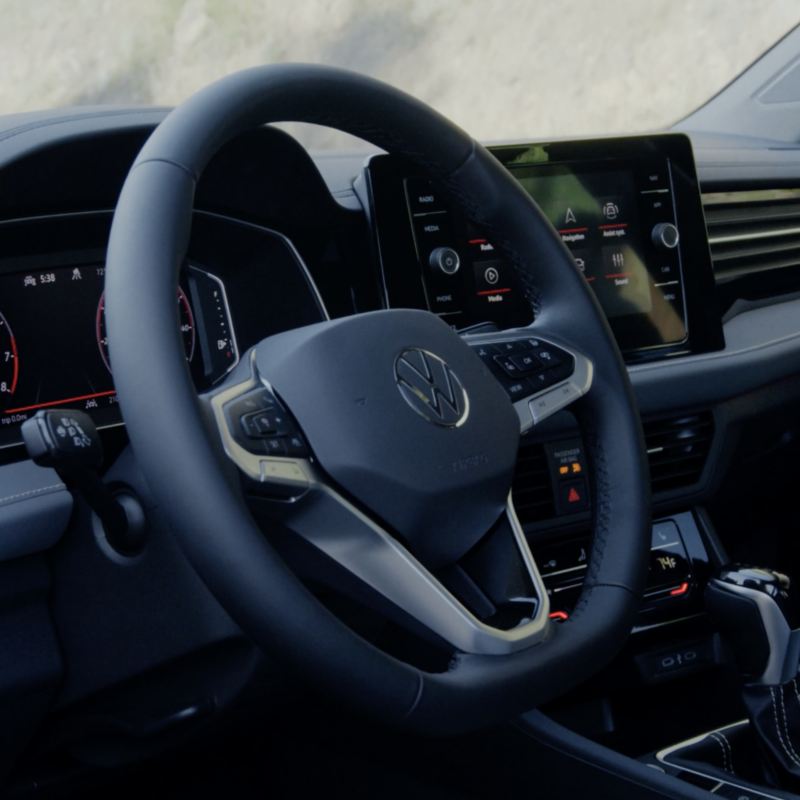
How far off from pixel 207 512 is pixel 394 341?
268 millimetres

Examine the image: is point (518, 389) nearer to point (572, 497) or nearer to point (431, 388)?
point (431, 388)

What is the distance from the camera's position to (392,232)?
158 cm

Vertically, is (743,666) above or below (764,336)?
below

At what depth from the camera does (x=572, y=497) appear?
1.68 meters

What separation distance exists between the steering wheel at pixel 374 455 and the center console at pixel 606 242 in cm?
33

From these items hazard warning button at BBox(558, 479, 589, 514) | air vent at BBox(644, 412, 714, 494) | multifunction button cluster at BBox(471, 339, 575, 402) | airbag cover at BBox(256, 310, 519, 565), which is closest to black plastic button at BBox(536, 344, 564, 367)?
multifunction button cluster at BBox(471, 339, 575, 402)

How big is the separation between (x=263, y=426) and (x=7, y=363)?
40 centimetres

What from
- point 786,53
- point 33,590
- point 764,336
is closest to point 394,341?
point 33,590

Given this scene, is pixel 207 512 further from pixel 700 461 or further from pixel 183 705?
pixel 700 461

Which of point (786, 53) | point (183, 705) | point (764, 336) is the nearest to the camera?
point (183, 705)

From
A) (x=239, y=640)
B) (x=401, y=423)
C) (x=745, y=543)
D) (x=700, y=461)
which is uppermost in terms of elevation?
(x=401, y=423)

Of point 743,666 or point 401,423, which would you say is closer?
point 401,423

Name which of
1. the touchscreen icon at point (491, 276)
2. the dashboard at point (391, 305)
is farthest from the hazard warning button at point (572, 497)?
the touchscreen icon at point (491, 276)

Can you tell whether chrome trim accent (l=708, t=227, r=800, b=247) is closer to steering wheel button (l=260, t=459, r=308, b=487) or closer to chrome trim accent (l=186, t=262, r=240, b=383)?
chrome trim accent (l=186, t=262, r=240, b=383)
